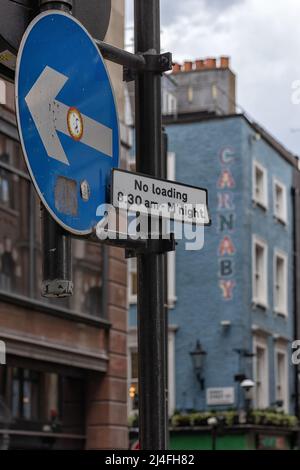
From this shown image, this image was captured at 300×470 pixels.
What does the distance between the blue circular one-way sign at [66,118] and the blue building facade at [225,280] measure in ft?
91.4

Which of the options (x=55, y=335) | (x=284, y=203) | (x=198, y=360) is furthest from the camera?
(x=284, y=203)

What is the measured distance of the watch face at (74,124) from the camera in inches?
145

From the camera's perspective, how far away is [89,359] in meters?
19.2

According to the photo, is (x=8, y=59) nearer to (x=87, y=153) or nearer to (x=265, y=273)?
(x=87, y=153)

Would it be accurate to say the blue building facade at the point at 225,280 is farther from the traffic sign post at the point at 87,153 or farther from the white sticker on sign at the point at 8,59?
the white sticker on sign at the point at 8,59

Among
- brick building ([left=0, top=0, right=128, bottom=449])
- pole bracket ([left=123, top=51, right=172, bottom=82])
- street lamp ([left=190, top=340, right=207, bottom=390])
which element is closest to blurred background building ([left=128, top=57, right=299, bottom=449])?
street lamp ([left=190, top=340, right=207, bottom=390])

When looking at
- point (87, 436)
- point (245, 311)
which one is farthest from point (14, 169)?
point (245, 311)

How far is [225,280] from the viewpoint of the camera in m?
32.4

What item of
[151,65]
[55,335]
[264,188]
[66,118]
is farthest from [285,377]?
[66,118]

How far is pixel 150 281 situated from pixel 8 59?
96cm

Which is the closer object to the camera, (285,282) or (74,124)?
(74,124)

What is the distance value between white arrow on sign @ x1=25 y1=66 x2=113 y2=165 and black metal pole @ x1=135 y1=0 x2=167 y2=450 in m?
0.48

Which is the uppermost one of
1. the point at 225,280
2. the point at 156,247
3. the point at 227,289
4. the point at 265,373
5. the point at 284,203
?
the point at 284,203

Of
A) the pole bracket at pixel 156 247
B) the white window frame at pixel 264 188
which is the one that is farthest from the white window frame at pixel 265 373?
the pole bracket at pixel 156 247
